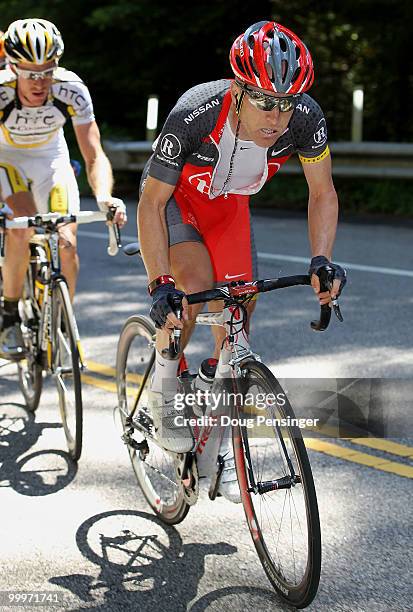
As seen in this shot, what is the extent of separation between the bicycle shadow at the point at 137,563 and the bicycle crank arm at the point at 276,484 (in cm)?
45

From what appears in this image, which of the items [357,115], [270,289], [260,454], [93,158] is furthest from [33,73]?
[357,115]

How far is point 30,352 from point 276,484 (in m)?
2.74

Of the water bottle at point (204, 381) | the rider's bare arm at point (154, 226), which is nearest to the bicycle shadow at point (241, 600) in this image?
the water bottle at point (204, 381)

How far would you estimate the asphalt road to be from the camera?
365 centimetres

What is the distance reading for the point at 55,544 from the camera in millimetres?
4059

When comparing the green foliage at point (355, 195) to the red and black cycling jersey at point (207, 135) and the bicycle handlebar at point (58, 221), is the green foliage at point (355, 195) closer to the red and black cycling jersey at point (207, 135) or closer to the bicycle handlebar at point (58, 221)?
the bicycle handlebar at point (58, 221)

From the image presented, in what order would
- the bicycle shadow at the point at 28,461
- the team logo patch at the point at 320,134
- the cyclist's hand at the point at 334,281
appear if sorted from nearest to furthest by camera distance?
1. the cyclist's hand at the point at 334,281
2. the team logo patch at the point at 320,134
3. the bicycle shadow at the point at 28,461

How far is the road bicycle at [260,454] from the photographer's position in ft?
11.1

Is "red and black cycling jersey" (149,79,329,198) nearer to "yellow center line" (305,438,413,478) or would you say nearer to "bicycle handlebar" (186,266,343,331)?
"bicycle handlebar" (186,266,343,331)

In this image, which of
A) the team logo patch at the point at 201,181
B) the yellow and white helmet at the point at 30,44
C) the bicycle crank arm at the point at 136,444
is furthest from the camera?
the yellow and white helmet at the point at 30,44

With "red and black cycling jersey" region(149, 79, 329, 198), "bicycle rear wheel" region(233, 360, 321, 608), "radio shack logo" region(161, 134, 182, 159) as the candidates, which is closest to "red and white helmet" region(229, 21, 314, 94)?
"red and black cycling jersey" region(149, 79, 329, 198)

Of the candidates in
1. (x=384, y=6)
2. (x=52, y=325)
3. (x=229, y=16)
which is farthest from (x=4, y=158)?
(x=229, y=16)

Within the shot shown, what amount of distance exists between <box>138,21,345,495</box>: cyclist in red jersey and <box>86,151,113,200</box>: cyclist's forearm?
1.49 meters

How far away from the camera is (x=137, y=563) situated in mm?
3900
